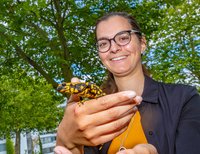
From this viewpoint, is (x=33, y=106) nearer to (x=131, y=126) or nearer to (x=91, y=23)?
(x=91, y=23)

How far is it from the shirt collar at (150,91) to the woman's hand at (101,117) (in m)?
1.16

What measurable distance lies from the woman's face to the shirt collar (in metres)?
0.19

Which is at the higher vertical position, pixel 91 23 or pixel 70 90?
pixel 91 23

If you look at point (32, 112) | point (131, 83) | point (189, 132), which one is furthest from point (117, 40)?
point (32, 112)

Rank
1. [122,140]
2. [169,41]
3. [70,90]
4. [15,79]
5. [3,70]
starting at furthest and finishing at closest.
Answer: [169,41] < [15,79] < [3,70] < [122,140] < [70,90]

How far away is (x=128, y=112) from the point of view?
6.50ft

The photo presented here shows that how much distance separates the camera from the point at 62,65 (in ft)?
42.3

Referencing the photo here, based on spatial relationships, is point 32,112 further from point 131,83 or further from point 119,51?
point 119,51

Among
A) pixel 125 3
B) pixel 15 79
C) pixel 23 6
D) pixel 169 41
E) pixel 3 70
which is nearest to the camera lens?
pixel 23 6

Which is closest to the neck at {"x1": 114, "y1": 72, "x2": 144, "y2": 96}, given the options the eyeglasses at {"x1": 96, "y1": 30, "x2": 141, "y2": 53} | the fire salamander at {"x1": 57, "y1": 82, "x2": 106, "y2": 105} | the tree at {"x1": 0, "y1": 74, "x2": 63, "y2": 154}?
the eyeglasses at {"x1": 96, "y1": 30, "x2": 141, "y2": 53}

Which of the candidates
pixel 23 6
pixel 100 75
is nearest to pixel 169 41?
pixel 100 75

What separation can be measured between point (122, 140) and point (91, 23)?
10.4m

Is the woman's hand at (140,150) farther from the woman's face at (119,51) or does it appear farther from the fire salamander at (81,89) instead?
the woman's face at (119,51)

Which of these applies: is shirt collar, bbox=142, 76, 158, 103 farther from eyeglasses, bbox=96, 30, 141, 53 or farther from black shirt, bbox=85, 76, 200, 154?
eyeglasses, bbox=96, 30, 141, 53
